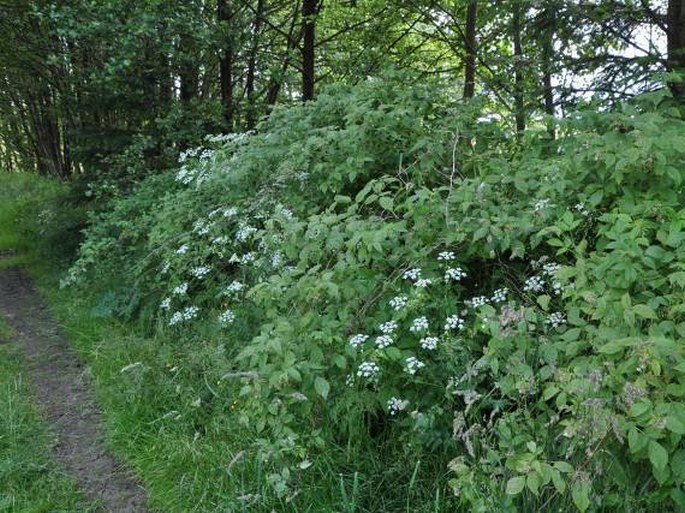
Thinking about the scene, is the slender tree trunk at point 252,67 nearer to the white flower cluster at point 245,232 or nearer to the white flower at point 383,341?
the white flower cluster at point 245,232

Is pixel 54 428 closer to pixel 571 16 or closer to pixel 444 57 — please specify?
pixel 571 16

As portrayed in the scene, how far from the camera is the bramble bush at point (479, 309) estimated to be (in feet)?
7.43

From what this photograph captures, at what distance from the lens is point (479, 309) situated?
3121 mm

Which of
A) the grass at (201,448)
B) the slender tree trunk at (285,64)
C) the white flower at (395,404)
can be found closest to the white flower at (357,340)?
the white flower at (395,404)

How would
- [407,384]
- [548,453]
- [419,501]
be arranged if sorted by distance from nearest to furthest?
[548,453] → [419,501] → [407,384]

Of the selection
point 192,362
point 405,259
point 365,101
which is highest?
point 365,101

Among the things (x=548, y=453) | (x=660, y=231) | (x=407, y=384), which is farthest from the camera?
(x=407, y=384)

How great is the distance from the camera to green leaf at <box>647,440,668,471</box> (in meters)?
1.99

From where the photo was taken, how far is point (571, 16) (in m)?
6.18

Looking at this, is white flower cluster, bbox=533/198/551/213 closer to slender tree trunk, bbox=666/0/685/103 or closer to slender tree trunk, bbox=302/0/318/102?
slender tree trunk, bbox=666/0/685/103

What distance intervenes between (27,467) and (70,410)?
35.7 inches

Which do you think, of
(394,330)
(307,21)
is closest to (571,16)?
(307,21)

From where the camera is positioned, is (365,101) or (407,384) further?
(365,101)

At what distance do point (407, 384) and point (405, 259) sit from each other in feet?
2.25
